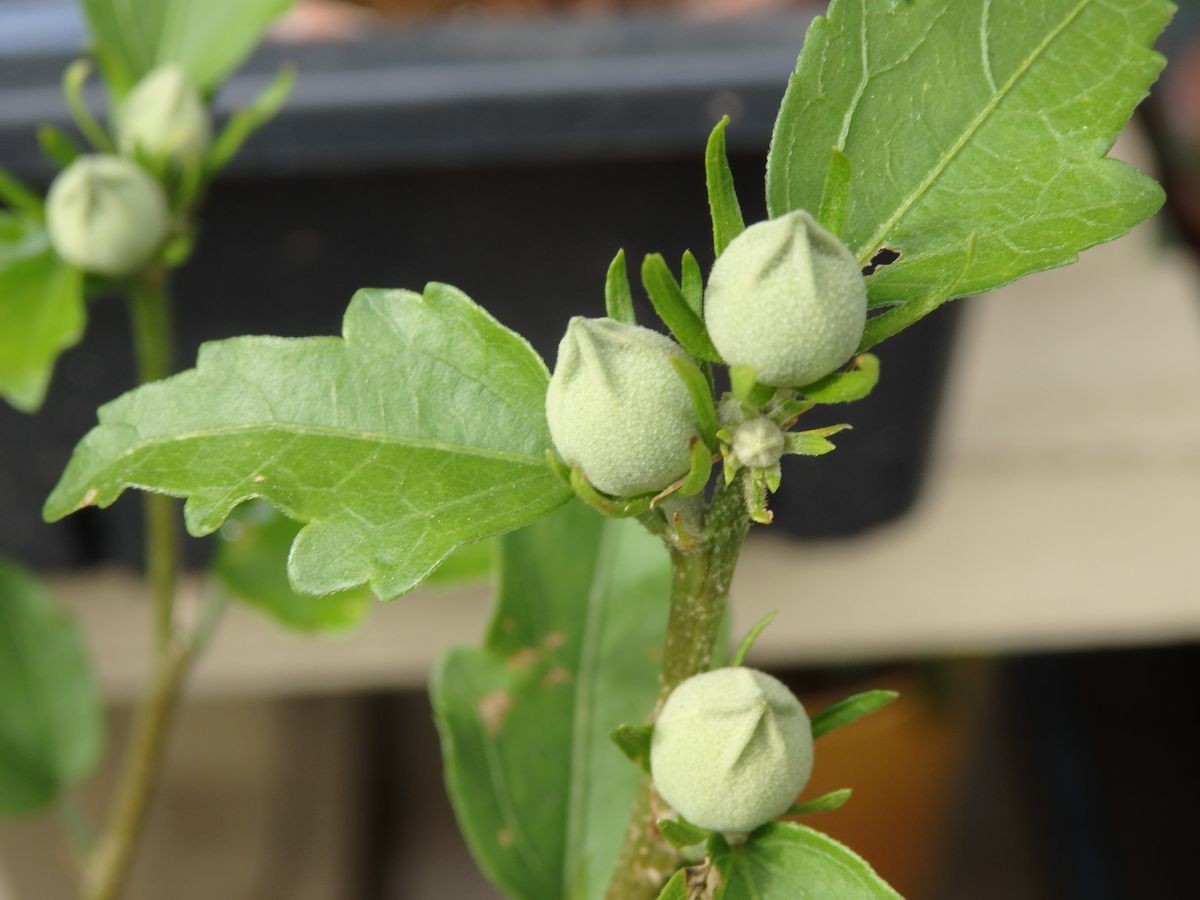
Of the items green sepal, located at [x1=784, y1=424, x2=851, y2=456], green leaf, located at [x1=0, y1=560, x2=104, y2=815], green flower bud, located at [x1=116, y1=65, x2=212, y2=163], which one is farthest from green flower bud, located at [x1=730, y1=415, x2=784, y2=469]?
green leaf, located at [x1=0, y1=560, x2=104, y2=815]

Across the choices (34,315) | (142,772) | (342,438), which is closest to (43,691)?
(142,772)

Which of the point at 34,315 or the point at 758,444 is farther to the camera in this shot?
the point at 34,315

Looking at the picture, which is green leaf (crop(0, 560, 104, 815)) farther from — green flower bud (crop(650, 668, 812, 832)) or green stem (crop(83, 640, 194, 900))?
green flower bud (crop(650, 668, 812, 832))

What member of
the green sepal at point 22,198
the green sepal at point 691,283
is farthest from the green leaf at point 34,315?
the green sepal at point 691,283

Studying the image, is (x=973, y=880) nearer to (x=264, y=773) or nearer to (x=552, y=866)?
(x=264, y=773)

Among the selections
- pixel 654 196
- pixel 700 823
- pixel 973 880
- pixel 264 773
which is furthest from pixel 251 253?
pixel 973 880

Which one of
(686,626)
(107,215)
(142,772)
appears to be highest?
(107,215)

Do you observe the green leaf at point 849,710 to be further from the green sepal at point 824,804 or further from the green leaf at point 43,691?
the green leaf at point 43,691

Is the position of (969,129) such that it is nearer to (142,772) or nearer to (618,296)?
(618,296)
